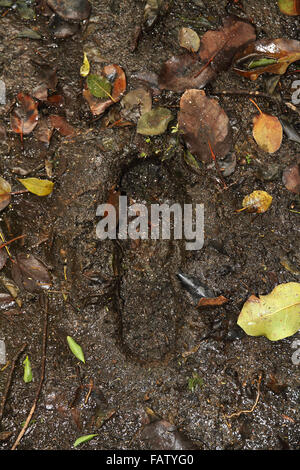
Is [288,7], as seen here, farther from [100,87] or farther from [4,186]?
[4,186]

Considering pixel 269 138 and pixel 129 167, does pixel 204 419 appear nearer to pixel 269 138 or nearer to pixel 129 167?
pixel 129 167

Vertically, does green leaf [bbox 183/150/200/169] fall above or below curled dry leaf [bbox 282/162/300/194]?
above

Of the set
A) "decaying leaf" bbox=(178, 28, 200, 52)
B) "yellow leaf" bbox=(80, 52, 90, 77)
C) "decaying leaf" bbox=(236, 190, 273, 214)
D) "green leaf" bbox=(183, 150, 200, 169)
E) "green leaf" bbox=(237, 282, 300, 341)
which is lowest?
"green leaf" bbox=(237, 282, 300, 341)

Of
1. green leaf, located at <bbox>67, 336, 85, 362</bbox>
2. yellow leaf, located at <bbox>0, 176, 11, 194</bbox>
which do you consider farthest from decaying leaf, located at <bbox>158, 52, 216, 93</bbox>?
green leaf, located at <bbox>67, 336, 85, 362</bbox>

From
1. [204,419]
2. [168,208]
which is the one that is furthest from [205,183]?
[204,419]

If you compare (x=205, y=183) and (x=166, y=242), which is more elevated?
(x=205, y=183)

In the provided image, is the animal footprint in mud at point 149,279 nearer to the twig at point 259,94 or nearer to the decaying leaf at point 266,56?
the twig at point 259,94

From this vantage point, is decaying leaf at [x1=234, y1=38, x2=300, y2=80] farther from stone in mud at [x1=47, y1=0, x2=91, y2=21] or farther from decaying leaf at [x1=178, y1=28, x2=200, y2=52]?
stone in mud at [x1=47, y1=0, x2=91, y2=21]
